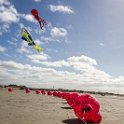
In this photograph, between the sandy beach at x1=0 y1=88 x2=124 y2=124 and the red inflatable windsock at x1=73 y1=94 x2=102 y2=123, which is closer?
the red inflatable windsock at x1=73 y1=94 x2=102 y2=123

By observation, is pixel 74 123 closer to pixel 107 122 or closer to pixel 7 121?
pixel 107 122

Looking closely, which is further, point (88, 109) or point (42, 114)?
point (42, 114)

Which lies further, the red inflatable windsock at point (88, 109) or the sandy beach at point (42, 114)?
the sandy beach at point (42, 114)

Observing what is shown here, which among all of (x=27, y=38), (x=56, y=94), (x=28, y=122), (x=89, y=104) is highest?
(x=27, y=38)

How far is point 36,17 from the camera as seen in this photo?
32125mm

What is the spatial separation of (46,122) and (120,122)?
4.84 metres

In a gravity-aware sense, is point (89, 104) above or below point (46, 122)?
above

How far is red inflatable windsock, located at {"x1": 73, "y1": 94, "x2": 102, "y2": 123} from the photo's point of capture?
1639 centimetres

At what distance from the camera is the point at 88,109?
53.8 ft

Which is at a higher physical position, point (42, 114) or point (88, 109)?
point (88, 109)

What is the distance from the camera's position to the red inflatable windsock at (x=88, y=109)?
16.4m

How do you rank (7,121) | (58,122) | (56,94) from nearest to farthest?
(7,121) → (58,122) → (56,94)

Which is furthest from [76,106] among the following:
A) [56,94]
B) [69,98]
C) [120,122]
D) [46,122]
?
[56,94]

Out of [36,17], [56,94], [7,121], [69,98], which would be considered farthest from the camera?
[56,94]
